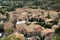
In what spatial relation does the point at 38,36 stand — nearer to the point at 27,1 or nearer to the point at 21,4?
the point at 21,4

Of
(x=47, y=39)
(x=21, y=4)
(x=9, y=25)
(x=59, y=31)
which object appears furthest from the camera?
(x=21, y=4)

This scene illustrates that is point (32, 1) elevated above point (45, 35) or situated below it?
below

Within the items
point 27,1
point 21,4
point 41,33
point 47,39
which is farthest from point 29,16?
point 27,1

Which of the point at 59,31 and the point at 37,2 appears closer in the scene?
the point at 59,31

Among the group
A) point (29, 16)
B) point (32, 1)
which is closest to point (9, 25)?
point (29, 16)

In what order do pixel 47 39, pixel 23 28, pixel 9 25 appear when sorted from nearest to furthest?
pixel 47 39
pixel 23 28
pixel 9 25

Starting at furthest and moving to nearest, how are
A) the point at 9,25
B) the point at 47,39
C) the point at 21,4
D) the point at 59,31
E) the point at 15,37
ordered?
the point at 21,4 < the point at 9,25 < the point at 59,31 < the point at 47,39 < the point at 15,37

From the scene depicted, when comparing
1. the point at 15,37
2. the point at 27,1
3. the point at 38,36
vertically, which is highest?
the point at 15,37

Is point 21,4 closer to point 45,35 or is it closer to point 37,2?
point 37,2

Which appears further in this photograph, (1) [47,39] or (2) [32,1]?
(2) [32,1]
